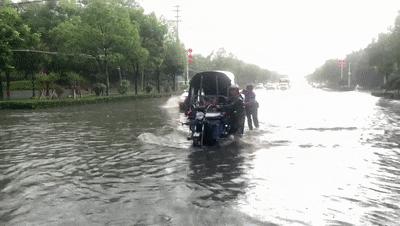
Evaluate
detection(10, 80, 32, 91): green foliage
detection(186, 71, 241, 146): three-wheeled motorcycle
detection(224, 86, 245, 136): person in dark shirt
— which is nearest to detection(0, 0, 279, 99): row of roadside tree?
detection(10, 80, 32, 91): green foliage

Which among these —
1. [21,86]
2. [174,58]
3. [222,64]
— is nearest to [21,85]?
[21,86]

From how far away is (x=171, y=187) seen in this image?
27.5 feet

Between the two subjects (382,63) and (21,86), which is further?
(382,63)

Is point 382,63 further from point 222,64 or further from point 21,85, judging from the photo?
point 222,64

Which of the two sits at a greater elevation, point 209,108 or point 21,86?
point 209,108

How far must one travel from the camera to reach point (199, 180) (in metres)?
8.98

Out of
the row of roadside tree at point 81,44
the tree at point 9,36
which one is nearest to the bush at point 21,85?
the row of roadside tree at point 81,44

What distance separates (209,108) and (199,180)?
498cm

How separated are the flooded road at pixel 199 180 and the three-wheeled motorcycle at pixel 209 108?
518 millimetres

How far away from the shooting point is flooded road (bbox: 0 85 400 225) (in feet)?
21.8

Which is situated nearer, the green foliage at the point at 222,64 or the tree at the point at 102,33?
the tree at the point at 102,33

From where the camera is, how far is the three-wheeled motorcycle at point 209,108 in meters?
13.2

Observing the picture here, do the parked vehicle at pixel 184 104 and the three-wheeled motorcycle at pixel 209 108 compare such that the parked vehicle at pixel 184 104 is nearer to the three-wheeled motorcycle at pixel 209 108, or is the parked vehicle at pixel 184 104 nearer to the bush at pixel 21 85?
the three-wheeled motorcycle at pixel 209 108

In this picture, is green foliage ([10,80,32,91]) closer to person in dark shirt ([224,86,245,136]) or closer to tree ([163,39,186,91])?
tree ([163,39,186,91])
